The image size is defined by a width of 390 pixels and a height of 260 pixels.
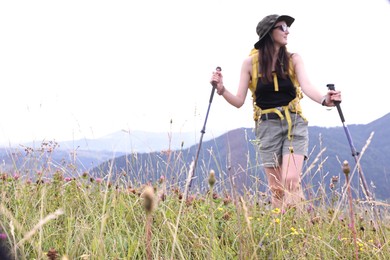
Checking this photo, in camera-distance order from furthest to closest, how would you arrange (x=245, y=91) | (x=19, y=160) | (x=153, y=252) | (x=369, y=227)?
1. (x=245, y=91)
2. (x=19, y=160)
3. (x=369, y=227)
4. (x=153, y=252)

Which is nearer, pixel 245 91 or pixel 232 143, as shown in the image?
pixel 232 143

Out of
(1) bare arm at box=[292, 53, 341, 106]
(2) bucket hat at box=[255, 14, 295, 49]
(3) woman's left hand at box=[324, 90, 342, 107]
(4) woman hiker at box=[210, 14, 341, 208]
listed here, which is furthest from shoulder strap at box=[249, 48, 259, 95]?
(3) woman's left hand at box=[324, 90, 342, 107]

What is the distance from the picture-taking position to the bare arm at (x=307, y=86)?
5.13 meters

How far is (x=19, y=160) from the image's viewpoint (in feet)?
17.8

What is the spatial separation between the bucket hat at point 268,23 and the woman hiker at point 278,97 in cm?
1

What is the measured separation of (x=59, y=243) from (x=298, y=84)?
330cm

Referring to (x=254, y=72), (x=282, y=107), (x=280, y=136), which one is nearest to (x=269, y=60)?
(x=254, y=72)

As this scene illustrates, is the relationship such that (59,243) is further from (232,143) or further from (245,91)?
(245,91)

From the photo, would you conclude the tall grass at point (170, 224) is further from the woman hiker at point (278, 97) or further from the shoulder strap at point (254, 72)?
the shoulder strap at point (254, 72)

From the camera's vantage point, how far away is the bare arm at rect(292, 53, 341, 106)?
202 inches

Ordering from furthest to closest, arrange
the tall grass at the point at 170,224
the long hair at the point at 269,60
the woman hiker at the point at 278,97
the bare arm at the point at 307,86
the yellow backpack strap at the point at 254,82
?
1. the yellow backpack strap at the point at 254,82
2. the long hair at the point at 269,60
3. the woman hiker at the point at 278,97
4. the bare arm at the point at 307,86
5. the tall grass at the point at 170,224

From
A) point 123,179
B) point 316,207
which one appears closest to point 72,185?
point 123,179

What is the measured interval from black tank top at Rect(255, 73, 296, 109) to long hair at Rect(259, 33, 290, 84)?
0.19ft

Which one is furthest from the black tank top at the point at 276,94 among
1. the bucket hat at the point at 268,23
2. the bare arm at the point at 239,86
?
the bucket hat at the point at 268,23
